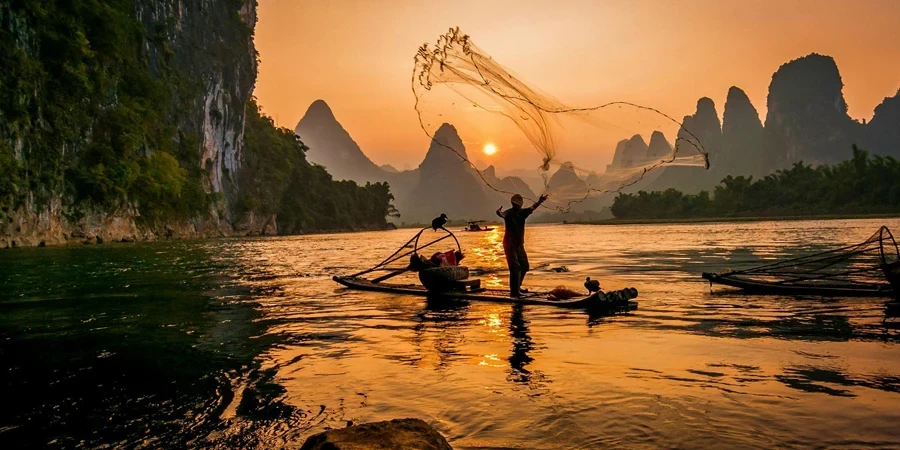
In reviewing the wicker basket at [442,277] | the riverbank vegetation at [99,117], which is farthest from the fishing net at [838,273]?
the riverbank vegetation at [99,117]

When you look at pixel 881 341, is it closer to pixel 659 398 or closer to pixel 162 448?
pixel 659 398

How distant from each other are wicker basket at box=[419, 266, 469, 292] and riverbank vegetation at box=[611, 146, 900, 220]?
114m

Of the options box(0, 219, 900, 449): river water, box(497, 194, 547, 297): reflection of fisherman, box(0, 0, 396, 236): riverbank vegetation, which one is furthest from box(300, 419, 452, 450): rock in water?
box(0, 0, 396, 236): riverbank vegetation

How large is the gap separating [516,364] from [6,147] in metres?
56.8

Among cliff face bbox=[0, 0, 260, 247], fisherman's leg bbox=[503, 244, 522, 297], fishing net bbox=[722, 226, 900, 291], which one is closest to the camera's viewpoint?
fisherman's leg bbox=[503, 244, 522, 297]

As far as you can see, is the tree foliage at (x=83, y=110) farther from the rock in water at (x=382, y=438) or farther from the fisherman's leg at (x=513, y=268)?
the rock in water at (x=382, y=438)

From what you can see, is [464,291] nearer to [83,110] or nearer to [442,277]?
[442,277]

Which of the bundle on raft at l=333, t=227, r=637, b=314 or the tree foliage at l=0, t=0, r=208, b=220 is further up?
the tree foliage at l=0, t=0, r=208, b=220

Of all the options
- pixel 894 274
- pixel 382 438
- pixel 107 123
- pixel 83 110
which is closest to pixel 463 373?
pixel 382 438

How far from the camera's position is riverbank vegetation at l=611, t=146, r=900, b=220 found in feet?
361

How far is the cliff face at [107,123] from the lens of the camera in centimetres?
5359

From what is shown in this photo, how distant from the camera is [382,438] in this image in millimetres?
4340

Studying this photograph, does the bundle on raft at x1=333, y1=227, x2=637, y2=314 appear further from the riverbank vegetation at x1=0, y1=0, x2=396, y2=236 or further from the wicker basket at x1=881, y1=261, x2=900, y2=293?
the riverbank vegetation at x1=0, y1=0, x2=396, y2=236

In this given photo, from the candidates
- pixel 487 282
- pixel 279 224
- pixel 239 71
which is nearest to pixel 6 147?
pixel 487 282
